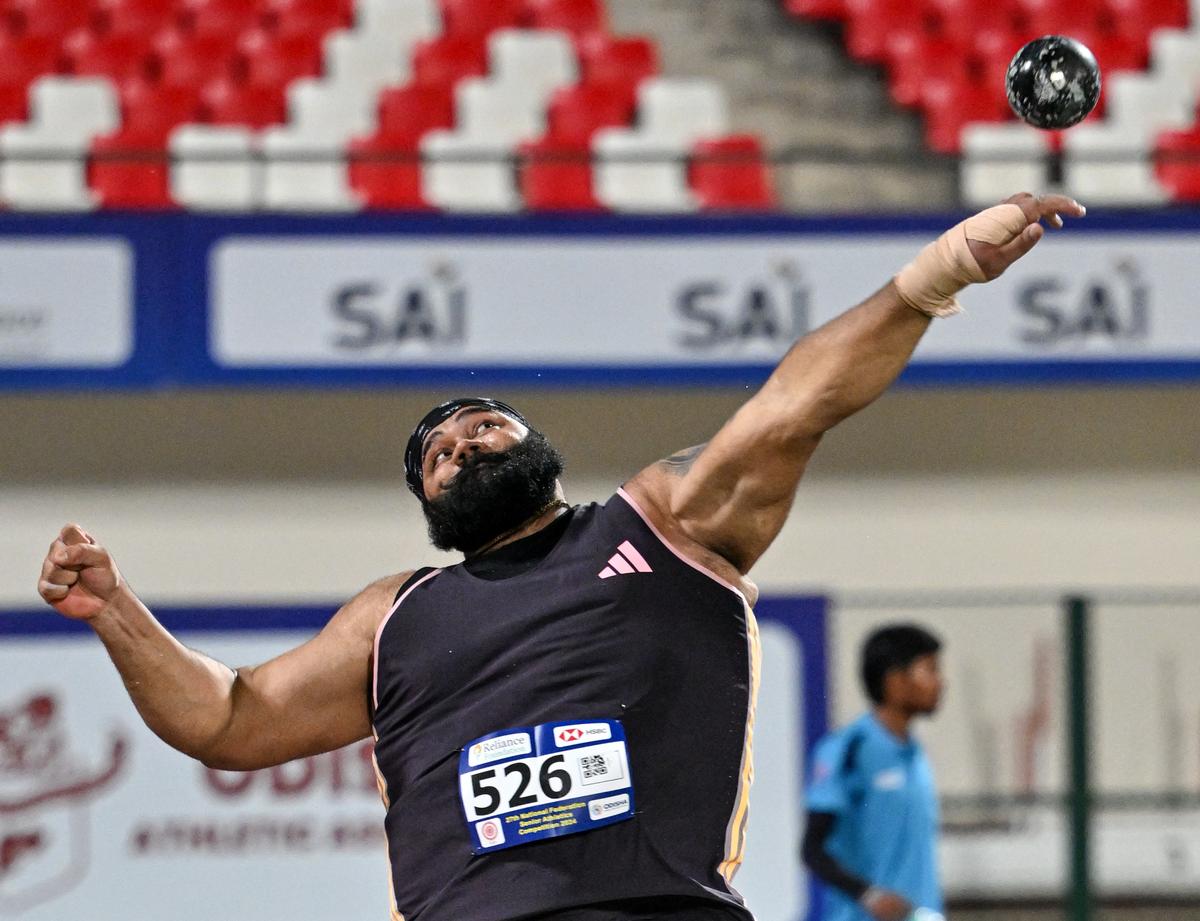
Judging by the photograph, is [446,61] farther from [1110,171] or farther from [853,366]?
[853,366]

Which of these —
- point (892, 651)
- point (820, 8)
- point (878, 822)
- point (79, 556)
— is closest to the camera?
point (79, 556)

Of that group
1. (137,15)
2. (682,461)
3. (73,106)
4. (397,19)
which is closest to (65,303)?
(73,106)

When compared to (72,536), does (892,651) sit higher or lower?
lower

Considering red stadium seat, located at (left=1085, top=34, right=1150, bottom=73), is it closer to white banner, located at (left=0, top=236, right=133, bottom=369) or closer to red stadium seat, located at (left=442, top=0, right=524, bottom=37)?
red stadium seat, located at (left=442, top=0, right=524, bottom=37)

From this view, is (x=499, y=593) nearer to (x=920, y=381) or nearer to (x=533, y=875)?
(x=533, y=875)

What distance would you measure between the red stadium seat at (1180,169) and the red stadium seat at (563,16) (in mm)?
3030

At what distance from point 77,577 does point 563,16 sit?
24.3 feet

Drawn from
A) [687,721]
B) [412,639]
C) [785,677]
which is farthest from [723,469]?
[785,677]

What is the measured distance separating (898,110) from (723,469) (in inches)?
299

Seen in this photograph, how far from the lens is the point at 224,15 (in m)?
10.1

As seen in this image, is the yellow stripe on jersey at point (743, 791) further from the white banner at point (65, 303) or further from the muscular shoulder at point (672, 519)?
the white banner at point (65, 303)

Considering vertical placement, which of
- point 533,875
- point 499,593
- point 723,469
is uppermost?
point 723,469

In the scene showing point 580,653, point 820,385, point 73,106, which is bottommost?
point 580,653

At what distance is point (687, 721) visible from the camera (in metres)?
3.10
